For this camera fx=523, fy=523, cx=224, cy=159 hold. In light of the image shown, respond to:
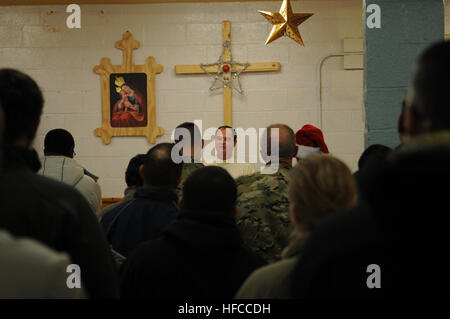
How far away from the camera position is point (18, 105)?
1401 millimetres

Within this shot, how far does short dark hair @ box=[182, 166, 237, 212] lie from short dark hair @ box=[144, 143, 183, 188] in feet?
2.39

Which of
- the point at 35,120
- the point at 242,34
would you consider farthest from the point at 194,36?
the point at 35,120

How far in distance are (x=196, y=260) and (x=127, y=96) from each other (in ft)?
14.1

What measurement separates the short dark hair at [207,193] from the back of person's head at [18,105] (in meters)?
0.59

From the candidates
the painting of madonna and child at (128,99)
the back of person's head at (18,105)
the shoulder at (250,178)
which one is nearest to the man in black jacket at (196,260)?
the back of person's head at (18,105)

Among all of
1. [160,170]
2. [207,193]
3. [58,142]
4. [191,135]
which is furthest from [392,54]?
[207,193]

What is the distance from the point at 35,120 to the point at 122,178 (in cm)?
443

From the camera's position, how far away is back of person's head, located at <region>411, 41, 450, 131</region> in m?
1.04

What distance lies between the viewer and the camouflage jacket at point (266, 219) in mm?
2566

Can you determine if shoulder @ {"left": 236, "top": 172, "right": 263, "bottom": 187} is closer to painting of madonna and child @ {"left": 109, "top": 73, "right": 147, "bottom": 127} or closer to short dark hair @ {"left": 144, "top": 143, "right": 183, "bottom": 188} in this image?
short dark hair @ {"left": 144, "top": 143, "right": 183, "bottom": 188}

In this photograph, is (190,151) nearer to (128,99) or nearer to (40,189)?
(40,189)

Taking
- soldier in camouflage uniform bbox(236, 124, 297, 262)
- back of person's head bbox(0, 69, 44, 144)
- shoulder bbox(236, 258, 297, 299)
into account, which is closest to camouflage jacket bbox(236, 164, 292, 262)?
soldier in camouflage uniform bbox(236, 124, 297, 262)

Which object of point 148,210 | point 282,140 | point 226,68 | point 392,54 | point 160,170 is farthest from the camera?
point 226,68

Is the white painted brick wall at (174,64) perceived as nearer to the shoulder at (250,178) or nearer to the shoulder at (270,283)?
the shoulder at (250,178)
